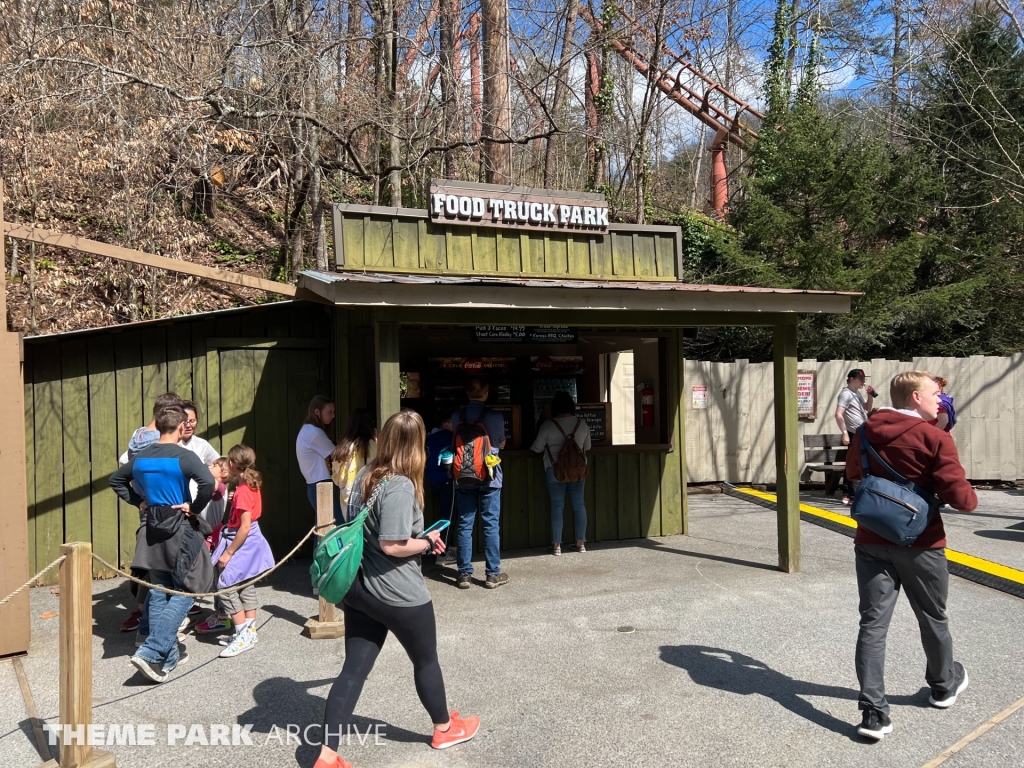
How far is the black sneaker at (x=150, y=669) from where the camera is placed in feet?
15.0

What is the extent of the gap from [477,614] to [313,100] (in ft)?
27.6

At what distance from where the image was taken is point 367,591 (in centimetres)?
344

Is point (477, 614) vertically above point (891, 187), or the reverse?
point (891, 187)

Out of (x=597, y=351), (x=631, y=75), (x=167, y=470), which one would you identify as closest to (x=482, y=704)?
(x=167, y=470)

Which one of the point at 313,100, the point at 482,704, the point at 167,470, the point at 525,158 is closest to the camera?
the point at 482,704

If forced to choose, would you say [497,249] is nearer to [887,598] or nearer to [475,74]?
[887,598]

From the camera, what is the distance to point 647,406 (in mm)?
8930

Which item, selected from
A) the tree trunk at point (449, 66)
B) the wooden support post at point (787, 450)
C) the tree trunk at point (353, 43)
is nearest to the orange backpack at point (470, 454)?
the wooden support post at point (787, 450)

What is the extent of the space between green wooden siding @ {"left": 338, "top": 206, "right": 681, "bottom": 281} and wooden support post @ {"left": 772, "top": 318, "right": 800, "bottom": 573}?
194 centimetres

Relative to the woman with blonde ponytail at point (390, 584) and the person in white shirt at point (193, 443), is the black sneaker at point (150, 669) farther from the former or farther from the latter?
the woman with blonde ponytail at point (390, 584)

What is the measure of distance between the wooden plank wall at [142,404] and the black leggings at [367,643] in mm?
4392

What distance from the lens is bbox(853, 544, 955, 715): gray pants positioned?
384cm

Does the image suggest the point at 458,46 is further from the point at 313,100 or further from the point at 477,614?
the point at 477,614

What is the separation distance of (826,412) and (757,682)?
8.30m
